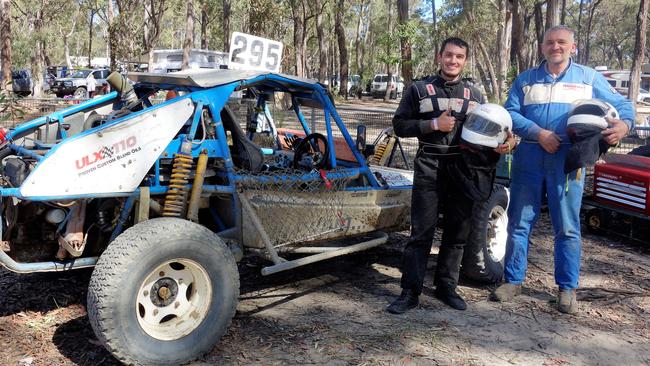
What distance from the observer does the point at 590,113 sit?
4.17m

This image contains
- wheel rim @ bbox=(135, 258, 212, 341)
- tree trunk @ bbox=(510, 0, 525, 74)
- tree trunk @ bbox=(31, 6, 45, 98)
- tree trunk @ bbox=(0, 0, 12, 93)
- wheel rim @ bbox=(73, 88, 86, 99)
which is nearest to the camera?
wheel rim @ bbox=(135, 258, 212, 341)

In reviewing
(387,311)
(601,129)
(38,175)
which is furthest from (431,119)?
(38,175)

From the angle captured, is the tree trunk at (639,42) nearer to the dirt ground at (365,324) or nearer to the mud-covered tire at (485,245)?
the dirt ground at (365,324)

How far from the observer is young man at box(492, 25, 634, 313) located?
446cm

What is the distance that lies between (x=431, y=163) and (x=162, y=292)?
214cm

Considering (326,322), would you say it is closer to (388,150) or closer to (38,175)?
(38,175)

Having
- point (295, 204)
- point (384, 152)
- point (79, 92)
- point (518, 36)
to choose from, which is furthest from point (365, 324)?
point (79, 92)

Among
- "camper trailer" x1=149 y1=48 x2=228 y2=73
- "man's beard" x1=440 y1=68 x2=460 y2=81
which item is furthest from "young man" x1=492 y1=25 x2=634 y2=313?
"camper trailer" x1=149 y1=48 x2=228 y2=73

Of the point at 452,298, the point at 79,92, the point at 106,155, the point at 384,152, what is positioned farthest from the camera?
the point at 79,92

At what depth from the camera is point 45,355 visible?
12.1 feet

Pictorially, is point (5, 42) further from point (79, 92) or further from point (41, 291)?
point (79, 92)

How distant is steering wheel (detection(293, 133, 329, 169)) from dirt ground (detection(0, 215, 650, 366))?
1.07m

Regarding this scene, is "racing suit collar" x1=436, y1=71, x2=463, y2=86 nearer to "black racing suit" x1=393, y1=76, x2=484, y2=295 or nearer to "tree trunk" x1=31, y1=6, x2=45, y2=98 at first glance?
"black racing suit" x1=393, y1=76, x2=484, y2=295

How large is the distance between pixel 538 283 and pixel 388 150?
2.29 m
